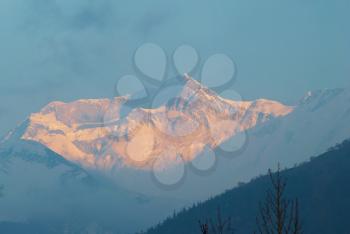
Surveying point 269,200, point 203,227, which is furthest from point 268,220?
point 203,227

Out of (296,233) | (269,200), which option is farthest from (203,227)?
(269,200)

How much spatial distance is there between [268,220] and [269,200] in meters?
1.96

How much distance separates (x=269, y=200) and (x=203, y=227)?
615 cm

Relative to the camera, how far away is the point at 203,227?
27.3 m

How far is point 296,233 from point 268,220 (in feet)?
8.01

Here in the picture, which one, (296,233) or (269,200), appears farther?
(269,200)

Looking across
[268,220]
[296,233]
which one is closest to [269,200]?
[268,220]

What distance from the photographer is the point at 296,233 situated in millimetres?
28469

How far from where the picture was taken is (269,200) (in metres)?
32.6

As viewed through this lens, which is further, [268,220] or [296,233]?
[268,220]

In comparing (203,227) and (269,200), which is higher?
(269,200)

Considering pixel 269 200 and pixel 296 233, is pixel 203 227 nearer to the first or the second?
pixel 296 233

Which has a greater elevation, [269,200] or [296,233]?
[269,200]

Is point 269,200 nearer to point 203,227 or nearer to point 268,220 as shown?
point 268,220
